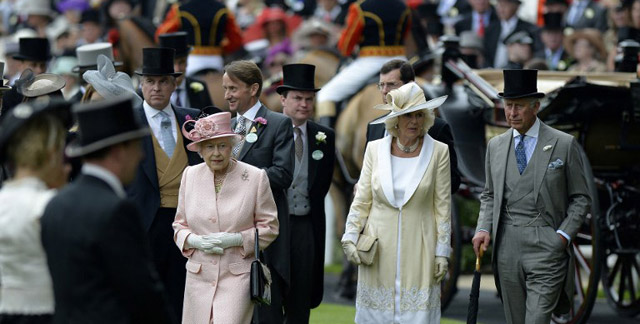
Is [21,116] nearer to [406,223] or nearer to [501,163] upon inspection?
[406,223]

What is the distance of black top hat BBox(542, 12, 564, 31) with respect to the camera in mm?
14562

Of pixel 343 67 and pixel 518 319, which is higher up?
pixel 343 67

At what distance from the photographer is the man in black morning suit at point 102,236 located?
491 cm

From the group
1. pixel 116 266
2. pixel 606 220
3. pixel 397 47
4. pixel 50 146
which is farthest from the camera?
pixel 397 47

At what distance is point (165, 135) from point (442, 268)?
6.93 ft

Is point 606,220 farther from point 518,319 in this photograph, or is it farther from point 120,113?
point 120,113

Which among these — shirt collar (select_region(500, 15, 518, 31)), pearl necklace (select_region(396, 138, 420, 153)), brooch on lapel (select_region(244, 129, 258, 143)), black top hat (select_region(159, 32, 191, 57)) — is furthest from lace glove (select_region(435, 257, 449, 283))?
shirt collar (select_region(500, 15, 518, 31))

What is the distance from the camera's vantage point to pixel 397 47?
12.8m

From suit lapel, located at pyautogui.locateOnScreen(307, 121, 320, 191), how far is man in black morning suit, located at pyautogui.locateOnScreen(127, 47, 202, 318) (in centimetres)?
88

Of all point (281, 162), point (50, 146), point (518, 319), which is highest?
point (50, 146)

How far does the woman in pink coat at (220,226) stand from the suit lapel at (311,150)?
52.6 inches

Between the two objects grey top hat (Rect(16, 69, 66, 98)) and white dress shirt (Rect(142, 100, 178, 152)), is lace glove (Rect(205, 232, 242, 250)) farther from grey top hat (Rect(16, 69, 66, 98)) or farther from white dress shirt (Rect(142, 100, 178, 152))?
grey top hat (Rect(16, 69, 66, 98))

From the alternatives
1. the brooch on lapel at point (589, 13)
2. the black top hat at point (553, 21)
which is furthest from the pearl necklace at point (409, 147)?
the brooch on lapel at point (589, 13)

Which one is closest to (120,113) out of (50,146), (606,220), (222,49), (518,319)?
(50,146)
